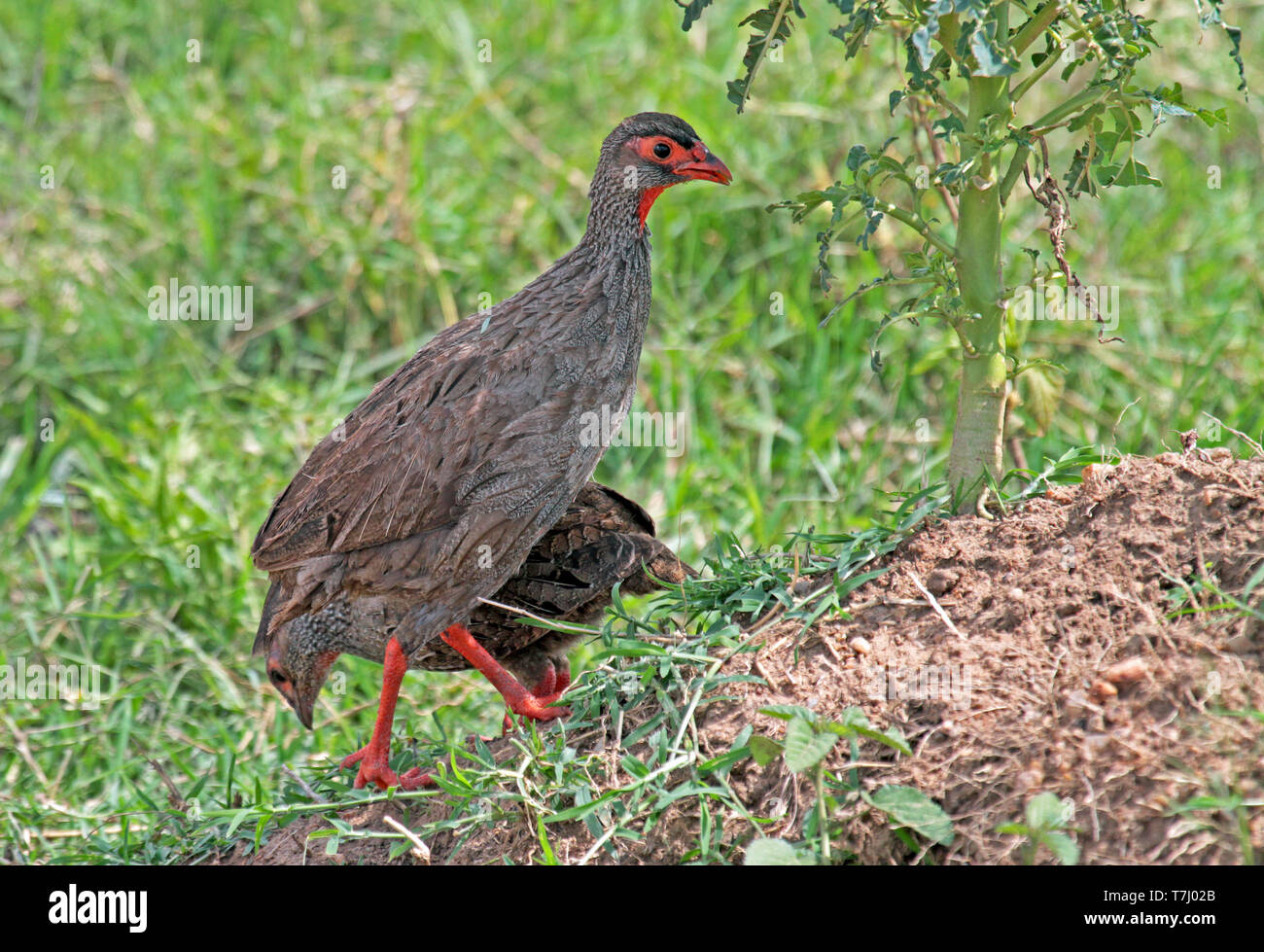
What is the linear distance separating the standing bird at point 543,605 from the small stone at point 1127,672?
57.7 inches

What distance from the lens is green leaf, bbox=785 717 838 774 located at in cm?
279

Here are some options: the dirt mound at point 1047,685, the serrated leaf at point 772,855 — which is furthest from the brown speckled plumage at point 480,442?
the serrated leaf at point 772,855

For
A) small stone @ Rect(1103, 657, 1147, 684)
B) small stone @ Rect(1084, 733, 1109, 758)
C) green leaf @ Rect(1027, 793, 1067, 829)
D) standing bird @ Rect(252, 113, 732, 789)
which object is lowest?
green leaf @ Rect(1027, 793, 1067, 829)

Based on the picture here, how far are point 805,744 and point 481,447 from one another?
1402mm

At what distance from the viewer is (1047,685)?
2963 millimetres

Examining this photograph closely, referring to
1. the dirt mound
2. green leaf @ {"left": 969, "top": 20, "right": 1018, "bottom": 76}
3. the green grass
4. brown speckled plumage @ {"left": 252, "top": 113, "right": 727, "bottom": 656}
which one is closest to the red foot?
the dirt mound

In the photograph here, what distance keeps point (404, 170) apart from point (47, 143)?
7.59ft

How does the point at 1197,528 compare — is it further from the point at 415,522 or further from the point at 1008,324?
the point at 415,522

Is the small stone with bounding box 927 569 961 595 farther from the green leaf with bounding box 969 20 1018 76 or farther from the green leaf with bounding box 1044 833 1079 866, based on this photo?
the green leaf with bounding box 969 20 1018 76

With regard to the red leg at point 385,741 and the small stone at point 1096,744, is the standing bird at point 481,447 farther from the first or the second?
the small stone at point 1096,744

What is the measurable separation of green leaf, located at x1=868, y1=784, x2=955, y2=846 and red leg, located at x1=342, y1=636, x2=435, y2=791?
148 cm

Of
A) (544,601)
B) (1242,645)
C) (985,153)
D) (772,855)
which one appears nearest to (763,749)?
(772,855)

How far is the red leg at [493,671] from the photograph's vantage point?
3808 mm

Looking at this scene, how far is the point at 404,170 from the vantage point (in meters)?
6.91
